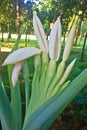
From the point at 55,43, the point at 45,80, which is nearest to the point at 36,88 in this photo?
the point at 45,80

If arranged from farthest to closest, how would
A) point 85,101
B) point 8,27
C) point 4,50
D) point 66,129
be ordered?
1. point 8,27
2. point 4,50
3. point 85,101
4. point 66,129

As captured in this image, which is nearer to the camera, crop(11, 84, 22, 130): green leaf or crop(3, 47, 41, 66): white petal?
crop(3, 47, 41, 66): white petal

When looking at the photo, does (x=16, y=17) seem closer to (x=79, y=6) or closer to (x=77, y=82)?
(x=79, y=6)

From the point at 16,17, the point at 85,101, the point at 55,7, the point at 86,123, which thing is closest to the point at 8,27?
the point at 16,17

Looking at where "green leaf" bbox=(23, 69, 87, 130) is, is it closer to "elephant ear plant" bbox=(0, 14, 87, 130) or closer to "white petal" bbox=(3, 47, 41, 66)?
"elephant ear plant" bbox=(0, 14, 87, 130)

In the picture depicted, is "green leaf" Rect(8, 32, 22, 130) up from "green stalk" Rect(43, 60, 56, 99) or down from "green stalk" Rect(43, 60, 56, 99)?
down

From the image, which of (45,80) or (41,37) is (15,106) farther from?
(41,37)

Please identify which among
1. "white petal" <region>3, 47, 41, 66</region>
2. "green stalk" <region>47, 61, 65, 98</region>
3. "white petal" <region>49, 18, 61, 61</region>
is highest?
"white petal" <region>49, 18, 61, 61</region>

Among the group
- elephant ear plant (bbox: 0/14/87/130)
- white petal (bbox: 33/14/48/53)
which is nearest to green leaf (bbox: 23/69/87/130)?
elephant ear plant (bbox: 0/14/87/130)
